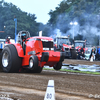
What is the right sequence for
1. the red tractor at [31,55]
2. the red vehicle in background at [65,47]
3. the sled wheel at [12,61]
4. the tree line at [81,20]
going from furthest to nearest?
the tree line at [81,20], the red vehicle in background at [65,47], the sled wheel at [12,61], the red tractor at [31,55]

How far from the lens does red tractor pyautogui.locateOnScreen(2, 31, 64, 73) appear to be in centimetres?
1223

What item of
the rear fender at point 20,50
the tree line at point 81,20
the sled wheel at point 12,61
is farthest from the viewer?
the tree line at point 81,20

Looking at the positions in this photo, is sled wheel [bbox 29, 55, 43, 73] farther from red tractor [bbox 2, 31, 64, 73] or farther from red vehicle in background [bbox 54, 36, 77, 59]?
red vehicle in background [bbox 54, 36, 77, 59]

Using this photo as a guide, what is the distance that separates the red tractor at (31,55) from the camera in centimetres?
1223

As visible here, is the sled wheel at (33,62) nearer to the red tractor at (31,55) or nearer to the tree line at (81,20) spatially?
the red tractor at (31,55)

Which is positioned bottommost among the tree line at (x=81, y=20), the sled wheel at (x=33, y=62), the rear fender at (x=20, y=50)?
the sled wheel at (x=33, y=62)

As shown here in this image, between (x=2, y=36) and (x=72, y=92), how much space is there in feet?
262

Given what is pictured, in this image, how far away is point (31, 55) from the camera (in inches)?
493

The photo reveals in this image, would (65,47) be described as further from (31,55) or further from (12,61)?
(31,55)

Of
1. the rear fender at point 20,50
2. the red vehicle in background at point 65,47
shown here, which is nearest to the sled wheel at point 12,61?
the rear fender at point 20,50

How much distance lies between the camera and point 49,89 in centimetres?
465

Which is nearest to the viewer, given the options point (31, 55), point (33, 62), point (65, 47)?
point (33, 62)

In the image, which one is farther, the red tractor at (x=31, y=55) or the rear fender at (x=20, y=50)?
the rear fender at (x=20, y=50)

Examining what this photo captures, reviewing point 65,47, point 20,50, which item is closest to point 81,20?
point 65,47
